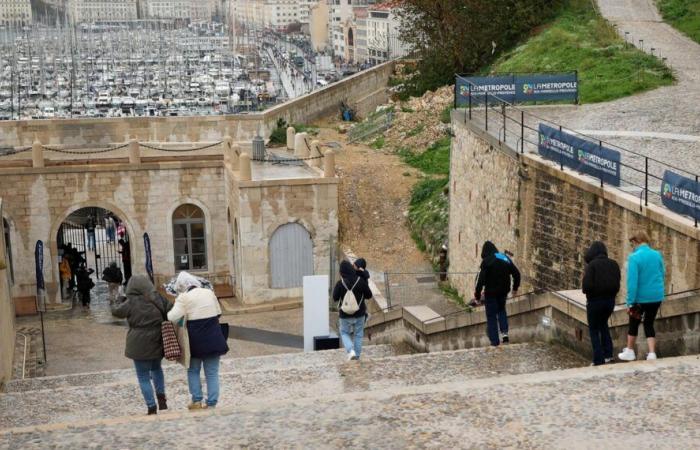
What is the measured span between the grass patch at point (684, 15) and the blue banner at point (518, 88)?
497 inches

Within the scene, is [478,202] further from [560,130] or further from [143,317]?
[143,317]

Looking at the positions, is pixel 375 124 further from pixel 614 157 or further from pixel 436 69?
pixel 614 157

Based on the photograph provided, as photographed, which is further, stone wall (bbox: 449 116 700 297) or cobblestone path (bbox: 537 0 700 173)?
cobblestone path (bbox: 537 0 700 173)

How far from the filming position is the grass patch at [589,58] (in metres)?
28.0

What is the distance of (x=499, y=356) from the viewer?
515 inches

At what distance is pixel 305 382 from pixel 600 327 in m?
A: 3.77

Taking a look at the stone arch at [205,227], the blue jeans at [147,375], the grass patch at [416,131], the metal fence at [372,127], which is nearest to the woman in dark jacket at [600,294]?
the blue jeans at [147,375]

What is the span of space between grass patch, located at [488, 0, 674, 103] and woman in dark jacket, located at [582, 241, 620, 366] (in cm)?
1569

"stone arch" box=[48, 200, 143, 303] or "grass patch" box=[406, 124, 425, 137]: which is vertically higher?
"grass patch" box=[406, 124, 425, 137]

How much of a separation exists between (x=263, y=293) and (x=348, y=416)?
17417 millimetres

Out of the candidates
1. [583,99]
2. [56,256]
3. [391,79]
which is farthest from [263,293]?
[391,79]

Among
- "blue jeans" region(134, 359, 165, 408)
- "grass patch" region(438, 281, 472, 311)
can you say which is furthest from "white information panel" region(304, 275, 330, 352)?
"blue jeans" region(134, 359, 165, 408)

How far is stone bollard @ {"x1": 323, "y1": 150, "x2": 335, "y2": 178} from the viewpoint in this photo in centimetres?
2689

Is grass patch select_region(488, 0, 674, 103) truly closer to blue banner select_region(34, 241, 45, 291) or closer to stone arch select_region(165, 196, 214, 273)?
stone arch select_region(165, 196, 214, 273)
